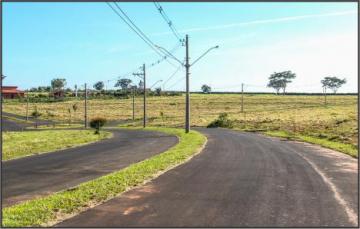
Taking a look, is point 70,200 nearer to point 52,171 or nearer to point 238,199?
point 238,199

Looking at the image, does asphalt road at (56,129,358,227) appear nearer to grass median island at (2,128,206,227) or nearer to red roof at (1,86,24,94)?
grass median island at (2,128,206,227)

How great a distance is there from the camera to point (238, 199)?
12016 mm

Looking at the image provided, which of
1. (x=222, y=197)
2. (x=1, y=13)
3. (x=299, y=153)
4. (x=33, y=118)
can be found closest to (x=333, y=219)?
(x=222, y=197)

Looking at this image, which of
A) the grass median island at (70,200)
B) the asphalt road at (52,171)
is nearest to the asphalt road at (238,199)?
the grass median island at (70,200)

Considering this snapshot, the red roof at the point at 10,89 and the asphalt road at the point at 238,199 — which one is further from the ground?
the red roof at the point at 10,89

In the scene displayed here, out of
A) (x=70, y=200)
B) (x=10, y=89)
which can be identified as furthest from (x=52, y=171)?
(x=10, y=89)

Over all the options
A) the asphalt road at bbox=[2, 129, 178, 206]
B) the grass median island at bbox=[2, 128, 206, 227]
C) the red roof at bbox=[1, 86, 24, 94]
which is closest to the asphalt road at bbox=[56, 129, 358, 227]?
the grass median island at bbox=[2, 128, 206, 227]

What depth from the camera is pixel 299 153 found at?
25484 mm

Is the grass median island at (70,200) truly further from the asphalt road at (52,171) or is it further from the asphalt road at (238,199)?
the asphalt road at (52,171)

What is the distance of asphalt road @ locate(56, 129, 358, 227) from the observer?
972cm

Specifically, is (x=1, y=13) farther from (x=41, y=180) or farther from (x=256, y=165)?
(x=256, y=165)

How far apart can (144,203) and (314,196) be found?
13.9ft

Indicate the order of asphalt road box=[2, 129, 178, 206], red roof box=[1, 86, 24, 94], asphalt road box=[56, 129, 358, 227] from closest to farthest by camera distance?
asphalt road box=[56, 129, 358, 227], asphalt road box=[2, 129, 178, 206], red roof box=[1, 86, 24, 94]

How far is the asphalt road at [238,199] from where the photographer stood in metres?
9.72
